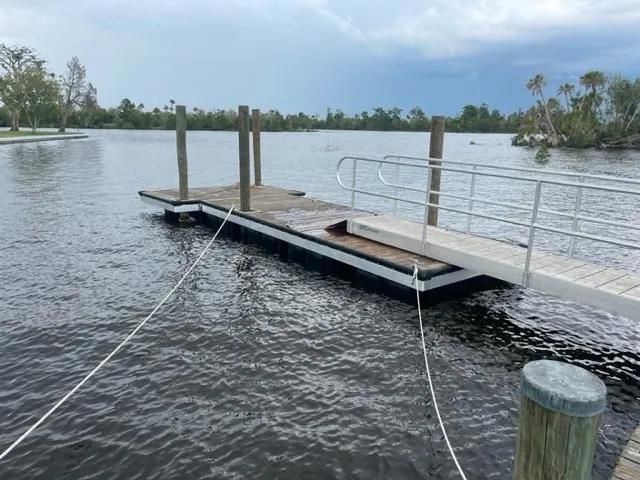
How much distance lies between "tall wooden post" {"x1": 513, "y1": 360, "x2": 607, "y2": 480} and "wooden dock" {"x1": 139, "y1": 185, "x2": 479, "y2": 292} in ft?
18.1

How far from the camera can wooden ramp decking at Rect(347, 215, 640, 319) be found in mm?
6238

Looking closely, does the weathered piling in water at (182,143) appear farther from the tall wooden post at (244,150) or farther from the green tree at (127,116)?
the green tree at (127,116)

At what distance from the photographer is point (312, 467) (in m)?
4.71

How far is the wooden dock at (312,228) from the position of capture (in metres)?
8.18

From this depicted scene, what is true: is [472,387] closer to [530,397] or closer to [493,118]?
[530,397]

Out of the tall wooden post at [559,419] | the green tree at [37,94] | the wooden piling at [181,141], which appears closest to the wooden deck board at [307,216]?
the wooden piling at [181,141]

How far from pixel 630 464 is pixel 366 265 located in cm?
553

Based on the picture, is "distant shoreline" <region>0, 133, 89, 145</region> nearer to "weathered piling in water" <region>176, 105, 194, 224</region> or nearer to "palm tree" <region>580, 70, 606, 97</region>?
"weathered piling in water" <region>176, 105, 194, 224</region>

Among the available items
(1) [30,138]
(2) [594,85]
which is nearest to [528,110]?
(2) [594,85]

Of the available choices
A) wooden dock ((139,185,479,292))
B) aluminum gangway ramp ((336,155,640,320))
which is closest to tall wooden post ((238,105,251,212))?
wooden dock ((139,185,479,292))

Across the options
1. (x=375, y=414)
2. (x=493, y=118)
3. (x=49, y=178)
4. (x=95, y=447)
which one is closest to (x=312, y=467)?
(x=375, y=414)

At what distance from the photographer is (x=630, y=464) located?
354 centimetres

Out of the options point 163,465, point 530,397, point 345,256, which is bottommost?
point 163,465

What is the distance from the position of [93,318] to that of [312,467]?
479 centimetres
